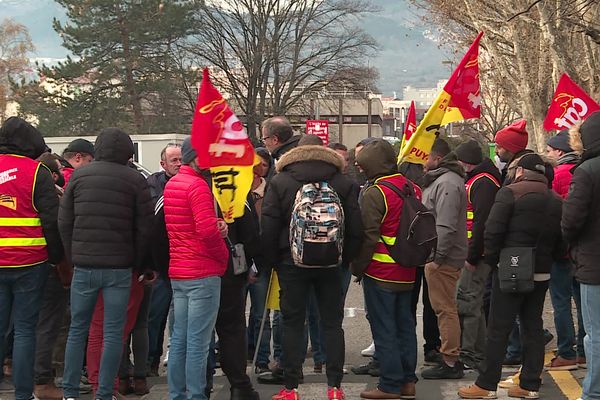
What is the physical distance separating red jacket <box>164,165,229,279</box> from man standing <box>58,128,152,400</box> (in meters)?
0.32

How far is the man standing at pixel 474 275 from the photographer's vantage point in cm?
746

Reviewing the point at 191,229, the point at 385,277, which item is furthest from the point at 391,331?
the point at 191,229

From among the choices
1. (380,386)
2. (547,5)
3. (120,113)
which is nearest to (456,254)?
(380,386)

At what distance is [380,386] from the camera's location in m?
6.71

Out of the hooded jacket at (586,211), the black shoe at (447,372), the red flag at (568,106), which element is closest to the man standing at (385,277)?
the black shoe at (447,372)

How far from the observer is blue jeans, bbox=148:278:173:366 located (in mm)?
7711

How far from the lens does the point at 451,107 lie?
7352 millimetres

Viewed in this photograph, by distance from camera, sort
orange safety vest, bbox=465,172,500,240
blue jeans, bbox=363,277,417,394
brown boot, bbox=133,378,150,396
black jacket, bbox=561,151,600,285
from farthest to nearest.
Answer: orange safety vest, bbox=465,172,500,240
brown boot, bbox=133,378,150,396
blue jeans, bbox=363,277,417,394
black jacket, bbox=561,151,600,285

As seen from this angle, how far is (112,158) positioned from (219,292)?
1.22 metres

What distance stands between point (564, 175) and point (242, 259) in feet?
10.3

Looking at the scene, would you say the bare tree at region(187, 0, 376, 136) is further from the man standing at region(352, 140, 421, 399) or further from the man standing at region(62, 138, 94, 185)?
the man standing at region(352, 140, 421, 399)

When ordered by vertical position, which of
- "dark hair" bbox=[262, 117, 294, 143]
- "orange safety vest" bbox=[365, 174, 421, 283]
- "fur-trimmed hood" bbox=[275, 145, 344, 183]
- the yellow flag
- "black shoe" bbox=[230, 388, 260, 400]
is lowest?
"black shoe" bbox=[230, 388, 260, 400]

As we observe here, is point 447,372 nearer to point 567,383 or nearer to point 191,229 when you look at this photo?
point 567,383

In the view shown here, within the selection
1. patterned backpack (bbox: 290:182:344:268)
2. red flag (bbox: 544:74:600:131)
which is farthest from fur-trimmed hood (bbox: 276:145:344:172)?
red flag (bbox: 544:74:600:131)
